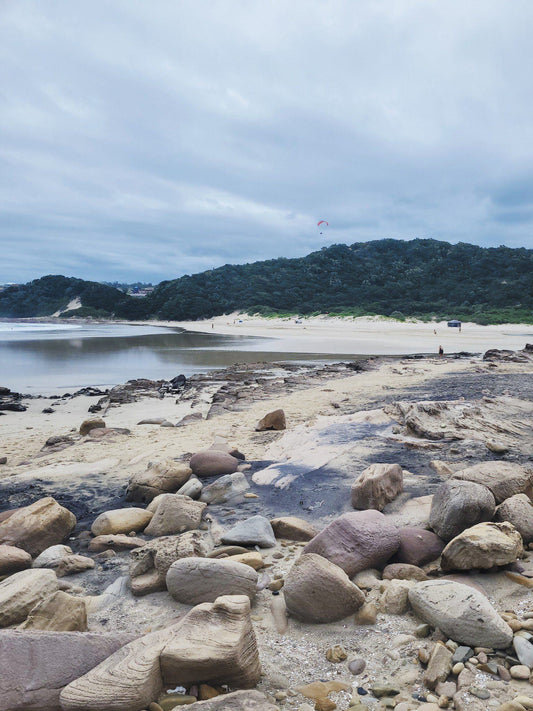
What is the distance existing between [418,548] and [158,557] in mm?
1955

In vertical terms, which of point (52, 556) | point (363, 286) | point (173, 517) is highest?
point (363, 286)

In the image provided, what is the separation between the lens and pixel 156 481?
5293mm

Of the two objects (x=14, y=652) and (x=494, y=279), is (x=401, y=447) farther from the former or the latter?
(x=494, y=279)

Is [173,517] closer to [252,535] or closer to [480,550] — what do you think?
[252,535]

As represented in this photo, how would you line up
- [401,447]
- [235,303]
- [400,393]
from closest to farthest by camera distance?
[401,447] < [400,393] < [235,303]

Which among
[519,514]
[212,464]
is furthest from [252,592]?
[212,464]

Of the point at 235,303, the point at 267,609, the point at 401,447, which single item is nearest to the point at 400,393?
the point at 401,447

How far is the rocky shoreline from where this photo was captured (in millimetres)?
2264

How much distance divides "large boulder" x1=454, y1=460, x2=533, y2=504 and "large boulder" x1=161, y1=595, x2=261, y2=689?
269 cm

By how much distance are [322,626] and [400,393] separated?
353 inches

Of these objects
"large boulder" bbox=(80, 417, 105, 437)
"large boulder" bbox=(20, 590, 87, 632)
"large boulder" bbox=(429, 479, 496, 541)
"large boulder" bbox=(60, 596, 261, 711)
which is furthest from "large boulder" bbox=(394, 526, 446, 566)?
"large boulder" bbox=(80, 417, 105, 437)

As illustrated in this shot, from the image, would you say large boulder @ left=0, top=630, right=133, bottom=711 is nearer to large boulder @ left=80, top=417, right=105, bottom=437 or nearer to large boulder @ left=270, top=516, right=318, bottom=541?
large boulder @ left=270, top=516, right=318, bottom=541

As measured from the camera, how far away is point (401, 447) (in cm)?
641

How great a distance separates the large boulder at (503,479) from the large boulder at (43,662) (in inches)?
128
